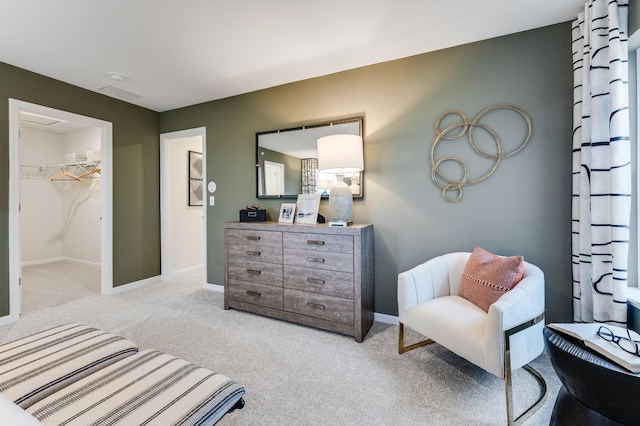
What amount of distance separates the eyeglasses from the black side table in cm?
10

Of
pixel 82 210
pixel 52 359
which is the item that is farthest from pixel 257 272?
pixel 82 210

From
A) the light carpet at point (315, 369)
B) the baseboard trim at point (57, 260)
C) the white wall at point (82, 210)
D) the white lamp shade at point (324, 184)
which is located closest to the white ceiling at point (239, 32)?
the white lamp shade at point (324, 184)

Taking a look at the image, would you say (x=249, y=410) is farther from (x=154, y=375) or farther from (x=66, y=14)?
(x=66, y=14)

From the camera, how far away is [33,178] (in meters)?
5.12

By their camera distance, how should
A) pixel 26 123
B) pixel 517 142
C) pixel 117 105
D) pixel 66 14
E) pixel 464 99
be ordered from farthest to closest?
pixel 26 123 < pixel 117 105 < pixel 464 99 < pixel 517 142 < pixel 66 14

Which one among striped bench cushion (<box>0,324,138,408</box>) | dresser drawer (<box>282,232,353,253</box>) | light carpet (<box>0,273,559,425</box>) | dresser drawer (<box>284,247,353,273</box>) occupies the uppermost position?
dresser drawer (<box>282,232,353,253</box>)

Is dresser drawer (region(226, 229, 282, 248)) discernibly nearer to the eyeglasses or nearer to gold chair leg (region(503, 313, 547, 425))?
gold chair leg (region(503, 313, 547, 425))

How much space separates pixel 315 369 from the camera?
6.40 ft

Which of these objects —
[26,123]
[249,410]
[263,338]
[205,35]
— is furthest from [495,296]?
[26,123]

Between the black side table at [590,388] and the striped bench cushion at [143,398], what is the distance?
1.31 metres

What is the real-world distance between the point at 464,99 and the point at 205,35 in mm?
2201

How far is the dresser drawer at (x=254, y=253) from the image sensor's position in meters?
2.72

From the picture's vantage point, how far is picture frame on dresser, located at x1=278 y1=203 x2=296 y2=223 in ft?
9.59

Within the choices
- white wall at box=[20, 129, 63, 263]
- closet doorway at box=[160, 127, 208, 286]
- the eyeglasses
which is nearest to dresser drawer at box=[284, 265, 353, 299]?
the eyeglasses
